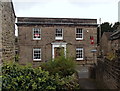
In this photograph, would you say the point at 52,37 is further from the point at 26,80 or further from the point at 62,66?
the point at 26,80

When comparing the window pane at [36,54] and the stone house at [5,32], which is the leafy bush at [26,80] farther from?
the window pane at [36,54]

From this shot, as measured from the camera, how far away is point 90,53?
18406mm

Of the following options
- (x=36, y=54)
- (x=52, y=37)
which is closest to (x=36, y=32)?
(x=52, y=37)

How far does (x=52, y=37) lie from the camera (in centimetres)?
1773

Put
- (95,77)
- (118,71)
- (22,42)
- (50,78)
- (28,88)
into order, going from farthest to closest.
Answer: (22,42) < (95,77) < (118,71) < (50,78) < (28,88)

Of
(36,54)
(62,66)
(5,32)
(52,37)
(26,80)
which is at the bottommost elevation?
(26,80)

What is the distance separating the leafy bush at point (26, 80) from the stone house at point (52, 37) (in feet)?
42.0

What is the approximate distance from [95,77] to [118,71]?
206 inches

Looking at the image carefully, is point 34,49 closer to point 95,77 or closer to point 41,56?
point 41,56

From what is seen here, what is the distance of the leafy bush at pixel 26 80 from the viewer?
3.96 metres

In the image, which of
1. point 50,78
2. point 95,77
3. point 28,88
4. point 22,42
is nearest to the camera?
point 28,88

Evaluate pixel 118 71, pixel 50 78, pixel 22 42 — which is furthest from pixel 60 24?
pixel 50 78

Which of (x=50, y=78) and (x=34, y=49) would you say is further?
(x=34, y=49)

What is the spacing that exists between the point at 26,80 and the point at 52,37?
45.2 ft
